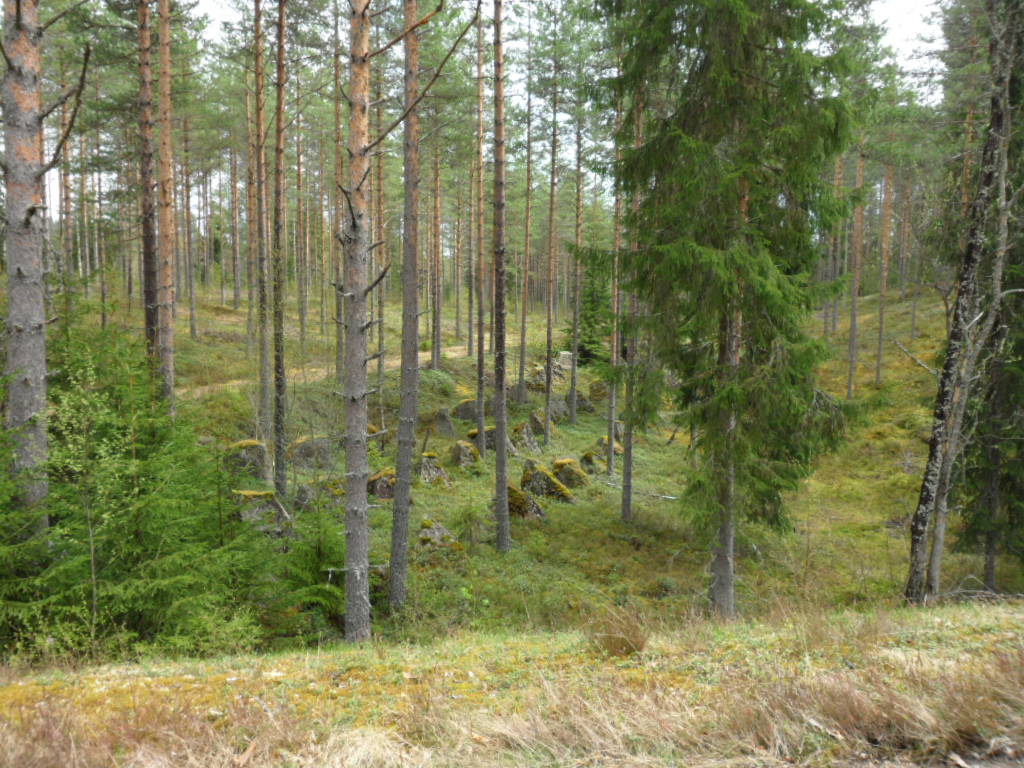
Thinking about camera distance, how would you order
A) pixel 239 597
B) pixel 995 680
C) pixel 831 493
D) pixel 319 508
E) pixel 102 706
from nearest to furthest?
1. pixel 995 680
2. pixel 102 706
3. pixel 239 597
4. pixel 319 508
5. pixel 831 493

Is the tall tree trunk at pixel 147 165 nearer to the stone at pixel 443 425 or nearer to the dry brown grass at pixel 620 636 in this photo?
the dry brown grass at pixel 620 636

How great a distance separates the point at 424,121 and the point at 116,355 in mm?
14294

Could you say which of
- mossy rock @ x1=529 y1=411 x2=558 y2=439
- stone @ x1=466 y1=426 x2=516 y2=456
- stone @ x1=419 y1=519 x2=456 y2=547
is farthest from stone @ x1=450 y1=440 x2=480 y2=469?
stone @ x1=419 y1=519 x2=456 y2=547

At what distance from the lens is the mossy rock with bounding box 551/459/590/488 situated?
17484 millimetres

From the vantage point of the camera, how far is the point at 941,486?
8844 millimetres

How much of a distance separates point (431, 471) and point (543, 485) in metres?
3.45

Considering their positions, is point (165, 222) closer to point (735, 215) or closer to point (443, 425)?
point (735, 215)

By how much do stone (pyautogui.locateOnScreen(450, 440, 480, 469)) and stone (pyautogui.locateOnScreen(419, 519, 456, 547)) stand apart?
5061 mm

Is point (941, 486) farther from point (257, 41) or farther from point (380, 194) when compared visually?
point (380, 194)

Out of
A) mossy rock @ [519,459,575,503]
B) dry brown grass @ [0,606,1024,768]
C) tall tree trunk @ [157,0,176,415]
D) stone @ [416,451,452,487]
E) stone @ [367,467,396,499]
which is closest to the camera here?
dry brown grass @ [0,606,1024,768]

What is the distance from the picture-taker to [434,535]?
492 inches

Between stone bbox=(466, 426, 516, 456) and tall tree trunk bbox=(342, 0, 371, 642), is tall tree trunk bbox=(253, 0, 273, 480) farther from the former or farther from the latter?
stone bbox=(466, 426, 516, 456)

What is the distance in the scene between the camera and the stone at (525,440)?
65.8ft

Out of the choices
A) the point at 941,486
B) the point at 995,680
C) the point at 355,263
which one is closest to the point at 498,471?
the point at 355,263
